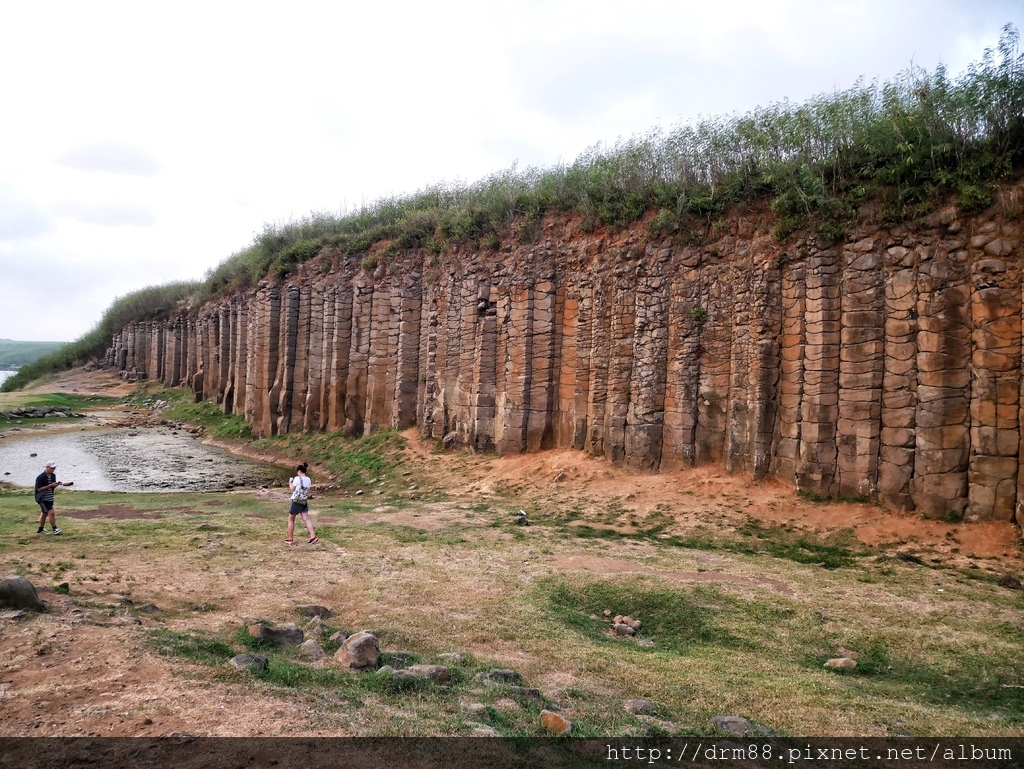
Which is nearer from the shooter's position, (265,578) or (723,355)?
(265,578)

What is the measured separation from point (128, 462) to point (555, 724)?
2297cm

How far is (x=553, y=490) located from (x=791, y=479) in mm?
5405

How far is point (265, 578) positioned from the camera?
8.49 m

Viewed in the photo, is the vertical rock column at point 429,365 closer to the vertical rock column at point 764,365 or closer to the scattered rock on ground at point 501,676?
the vertical rock column at point 764,365

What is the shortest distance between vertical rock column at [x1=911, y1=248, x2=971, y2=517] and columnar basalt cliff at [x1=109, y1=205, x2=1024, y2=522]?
2 cm

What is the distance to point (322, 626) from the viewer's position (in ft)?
21.6

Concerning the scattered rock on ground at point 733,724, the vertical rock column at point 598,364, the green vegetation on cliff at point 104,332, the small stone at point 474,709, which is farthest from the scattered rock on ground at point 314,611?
the green vegetation on cliff at point 104,332

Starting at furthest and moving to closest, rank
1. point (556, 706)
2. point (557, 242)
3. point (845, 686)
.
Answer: point (557, 242)
point (845, 686)
point (556, 706)

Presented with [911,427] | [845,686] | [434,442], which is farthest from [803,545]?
[434,442]

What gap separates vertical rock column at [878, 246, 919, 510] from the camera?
11906 mm

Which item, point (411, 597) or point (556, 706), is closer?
point (556, 706)

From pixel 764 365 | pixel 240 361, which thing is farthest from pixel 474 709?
pixel 240 361

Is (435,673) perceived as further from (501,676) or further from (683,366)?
(683,366)

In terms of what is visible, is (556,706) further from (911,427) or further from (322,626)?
(911,427)
